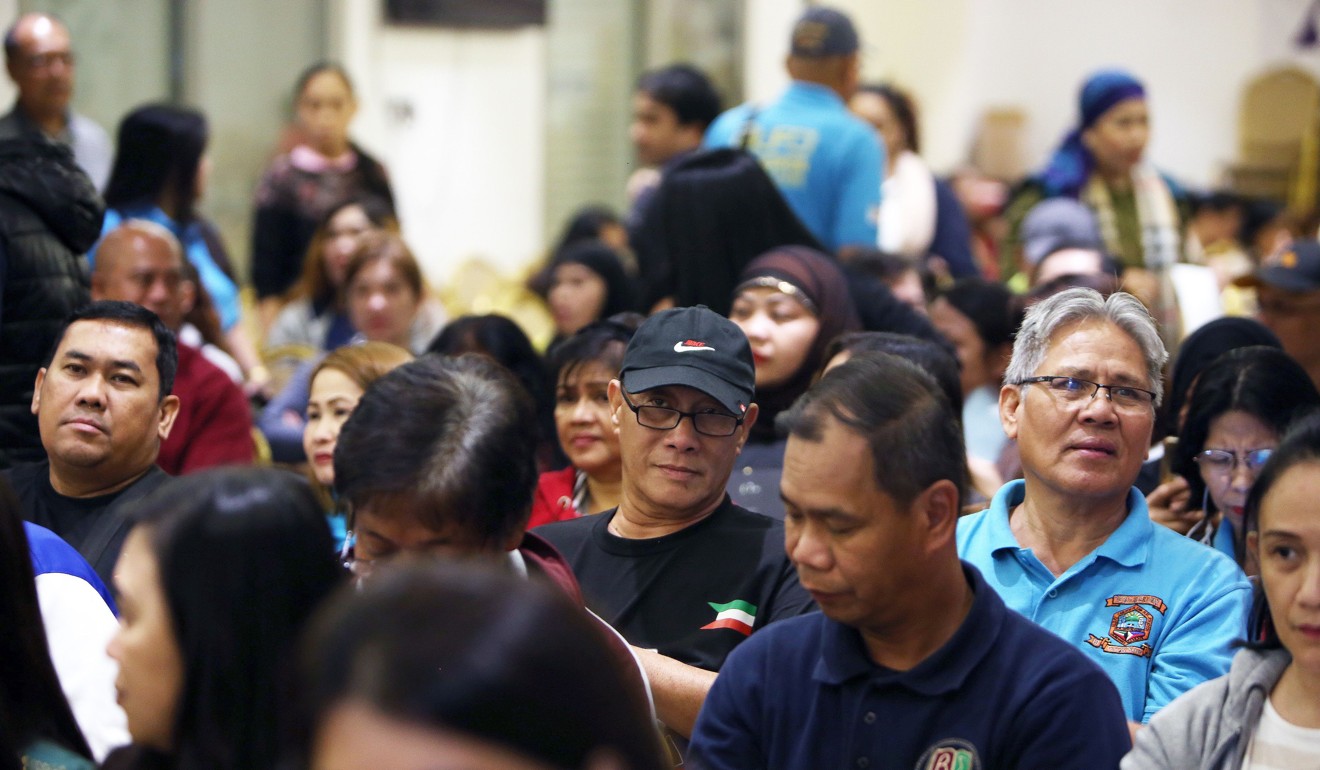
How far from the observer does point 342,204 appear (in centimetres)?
672

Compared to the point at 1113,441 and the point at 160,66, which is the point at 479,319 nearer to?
the point at 1113,441

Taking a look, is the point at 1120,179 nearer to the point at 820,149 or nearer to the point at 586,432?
the point at 820,149

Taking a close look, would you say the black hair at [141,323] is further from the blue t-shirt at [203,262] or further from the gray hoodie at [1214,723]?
the gray hoodie at [1214,723]

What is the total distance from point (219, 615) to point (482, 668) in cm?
78

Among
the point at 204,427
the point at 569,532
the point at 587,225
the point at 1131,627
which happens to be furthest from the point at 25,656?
the point at 587,225

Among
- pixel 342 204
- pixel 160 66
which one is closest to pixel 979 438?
pixel 342 204

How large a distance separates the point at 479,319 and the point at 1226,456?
2.14 metres

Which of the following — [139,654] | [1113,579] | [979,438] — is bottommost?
[979,438]

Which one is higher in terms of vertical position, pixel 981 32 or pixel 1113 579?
pixel 981 32

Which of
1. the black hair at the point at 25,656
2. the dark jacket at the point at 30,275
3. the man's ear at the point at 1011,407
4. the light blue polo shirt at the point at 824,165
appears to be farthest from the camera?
the light blue polo shirt at the point at 824,165

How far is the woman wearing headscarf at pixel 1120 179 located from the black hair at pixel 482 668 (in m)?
5.43

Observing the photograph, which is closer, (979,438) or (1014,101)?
(979,438)

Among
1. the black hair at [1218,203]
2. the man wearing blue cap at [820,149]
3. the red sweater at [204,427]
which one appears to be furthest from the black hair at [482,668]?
the black hair at [1218,203]

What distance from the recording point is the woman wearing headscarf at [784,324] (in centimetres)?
400
